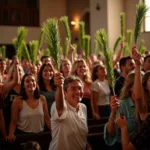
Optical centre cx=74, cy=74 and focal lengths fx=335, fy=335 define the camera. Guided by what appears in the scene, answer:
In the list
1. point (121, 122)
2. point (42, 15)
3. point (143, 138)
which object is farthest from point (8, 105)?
point (42, 15)

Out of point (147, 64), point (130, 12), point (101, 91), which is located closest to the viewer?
point (101, 91)

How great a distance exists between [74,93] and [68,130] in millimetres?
306

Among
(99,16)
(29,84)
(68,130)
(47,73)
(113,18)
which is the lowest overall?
(68,130)

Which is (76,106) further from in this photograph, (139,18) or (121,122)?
(139,18)

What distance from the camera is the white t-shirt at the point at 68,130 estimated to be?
2725 mm

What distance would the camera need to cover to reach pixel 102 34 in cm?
274

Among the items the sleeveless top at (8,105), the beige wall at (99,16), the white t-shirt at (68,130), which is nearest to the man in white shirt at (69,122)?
the white t-shirt at (68,130)

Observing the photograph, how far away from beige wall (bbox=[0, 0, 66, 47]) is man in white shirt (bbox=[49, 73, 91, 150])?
10866mm

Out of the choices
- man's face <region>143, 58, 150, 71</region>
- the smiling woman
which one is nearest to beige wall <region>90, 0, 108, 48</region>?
man's face <region>143, 58, 150, 71</region>

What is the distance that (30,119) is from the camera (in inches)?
135

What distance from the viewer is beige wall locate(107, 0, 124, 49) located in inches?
431

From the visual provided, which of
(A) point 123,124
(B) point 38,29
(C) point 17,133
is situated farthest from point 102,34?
(B) point 38,29

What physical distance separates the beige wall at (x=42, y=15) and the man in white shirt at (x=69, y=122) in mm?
10866

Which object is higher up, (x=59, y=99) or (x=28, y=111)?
(x=59, y=99)
